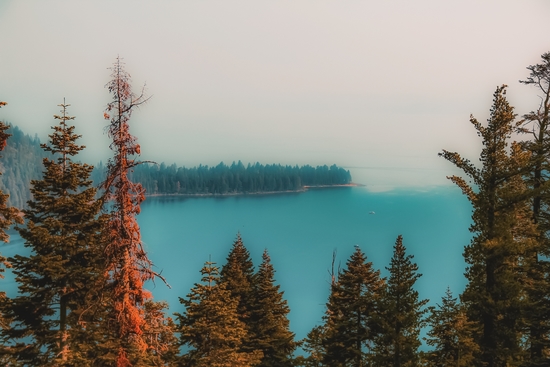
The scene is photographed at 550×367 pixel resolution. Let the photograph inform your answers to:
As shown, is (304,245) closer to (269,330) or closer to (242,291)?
(242,291)

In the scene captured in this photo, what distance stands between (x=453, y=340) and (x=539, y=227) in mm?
6721

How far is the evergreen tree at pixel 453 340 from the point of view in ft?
55.9

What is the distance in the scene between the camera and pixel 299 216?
7682 inches

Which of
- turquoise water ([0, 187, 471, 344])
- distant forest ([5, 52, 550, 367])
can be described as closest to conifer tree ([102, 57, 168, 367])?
distant forest ([5, 52, 550, 367])

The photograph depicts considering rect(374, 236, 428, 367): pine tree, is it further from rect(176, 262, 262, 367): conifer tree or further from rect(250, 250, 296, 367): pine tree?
rect(250, 250, 296, 367): pine tree

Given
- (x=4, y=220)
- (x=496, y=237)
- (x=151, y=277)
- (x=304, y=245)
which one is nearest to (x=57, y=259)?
(x=4, y=220)

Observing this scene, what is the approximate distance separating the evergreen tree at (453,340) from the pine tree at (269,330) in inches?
313

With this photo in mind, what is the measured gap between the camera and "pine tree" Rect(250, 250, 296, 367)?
78.9 feet

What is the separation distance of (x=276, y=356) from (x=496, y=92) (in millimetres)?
16825

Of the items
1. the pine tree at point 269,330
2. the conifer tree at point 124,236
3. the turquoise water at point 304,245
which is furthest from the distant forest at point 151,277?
the turquoise water at point 304,245

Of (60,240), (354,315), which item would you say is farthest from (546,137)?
(60,240)

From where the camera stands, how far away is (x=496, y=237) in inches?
591

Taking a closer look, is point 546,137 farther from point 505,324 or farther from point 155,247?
point 155,247

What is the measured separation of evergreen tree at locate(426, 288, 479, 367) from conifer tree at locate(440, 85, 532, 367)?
99 cm
